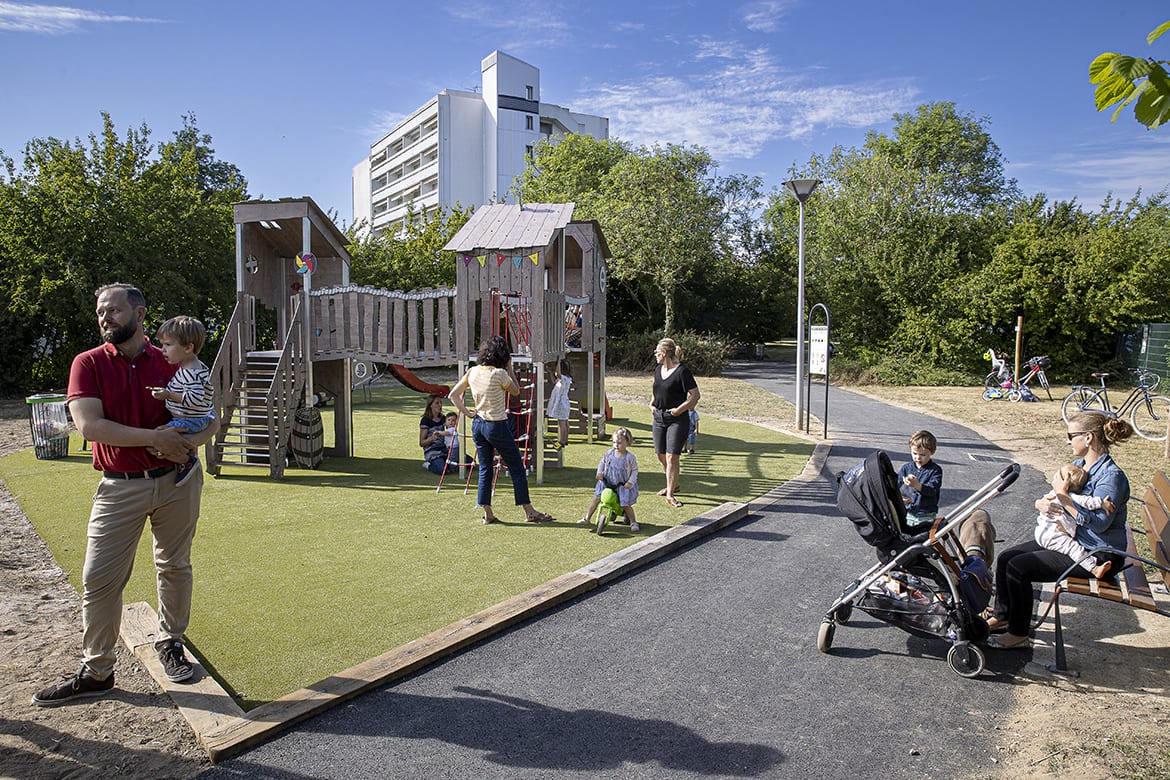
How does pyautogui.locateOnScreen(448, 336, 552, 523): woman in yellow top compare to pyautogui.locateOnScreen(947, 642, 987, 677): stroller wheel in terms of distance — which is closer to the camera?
pyautogui.locateOnScreen(947, 642, 987, 677): stroller wheel

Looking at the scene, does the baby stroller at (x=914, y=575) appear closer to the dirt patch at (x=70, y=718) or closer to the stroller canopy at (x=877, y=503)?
the stroller canopy at (x=877, y=503)

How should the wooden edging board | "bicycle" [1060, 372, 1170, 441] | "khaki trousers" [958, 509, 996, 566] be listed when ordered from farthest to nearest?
"bicycle" [1060, 372, 1170, 441]
"khaki trousers" [958, 509, 996, 566]
the wooden edging board

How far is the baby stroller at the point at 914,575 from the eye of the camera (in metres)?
4.16

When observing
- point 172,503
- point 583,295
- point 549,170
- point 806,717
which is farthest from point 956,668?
point 549,170

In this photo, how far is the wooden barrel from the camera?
33.8ft

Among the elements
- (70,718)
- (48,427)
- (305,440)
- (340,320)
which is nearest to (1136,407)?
(340,320)

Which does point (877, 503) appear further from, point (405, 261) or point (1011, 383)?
point (405, 261)

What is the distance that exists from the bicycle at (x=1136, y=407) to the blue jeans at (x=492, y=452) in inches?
396

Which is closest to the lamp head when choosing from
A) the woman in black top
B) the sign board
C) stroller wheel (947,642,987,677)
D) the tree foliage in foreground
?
the sign board

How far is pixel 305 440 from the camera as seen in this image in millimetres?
10305

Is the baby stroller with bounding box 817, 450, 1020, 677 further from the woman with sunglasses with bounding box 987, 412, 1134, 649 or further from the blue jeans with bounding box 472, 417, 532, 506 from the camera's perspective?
the blue jeans with bounding box 472, 417, 532, 506

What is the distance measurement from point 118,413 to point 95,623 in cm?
102

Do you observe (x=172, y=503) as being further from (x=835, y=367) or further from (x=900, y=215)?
(x=900, y=215)

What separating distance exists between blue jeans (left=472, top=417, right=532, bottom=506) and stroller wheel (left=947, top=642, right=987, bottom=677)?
13.0 feet
